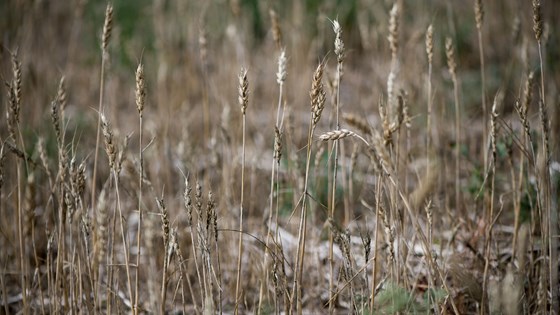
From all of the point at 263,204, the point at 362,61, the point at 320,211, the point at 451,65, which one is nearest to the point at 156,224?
the point at 263,204

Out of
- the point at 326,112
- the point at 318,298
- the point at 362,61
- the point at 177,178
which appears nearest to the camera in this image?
the point at 318,298

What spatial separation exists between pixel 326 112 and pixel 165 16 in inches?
62.2

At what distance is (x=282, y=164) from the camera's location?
2471mm

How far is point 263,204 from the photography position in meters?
2.58

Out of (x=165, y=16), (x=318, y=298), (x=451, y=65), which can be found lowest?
(x=318, y=298)

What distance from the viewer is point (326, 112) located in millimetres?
3600

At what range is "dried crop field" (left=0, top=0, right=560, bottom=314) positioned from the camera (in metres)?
1.34

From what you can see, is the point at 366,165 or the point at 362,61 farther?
the point at 362,61

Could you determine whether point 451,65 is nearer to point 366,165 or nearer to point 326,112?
point 366,165

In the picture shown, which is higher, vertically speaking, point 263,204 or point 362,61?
point 362,61

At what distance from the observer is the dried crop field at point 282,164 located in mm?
1338

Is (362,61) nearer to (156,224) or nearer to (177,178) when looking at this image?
(177,178)

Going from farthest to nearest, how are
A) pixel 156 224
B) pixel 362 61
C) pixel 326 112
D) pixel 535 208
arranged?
1. pixel 362 61
2. pixel 326 112
3. pixel 156 224
4. pixel 535 208

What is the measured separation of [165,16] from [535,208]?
331cm
